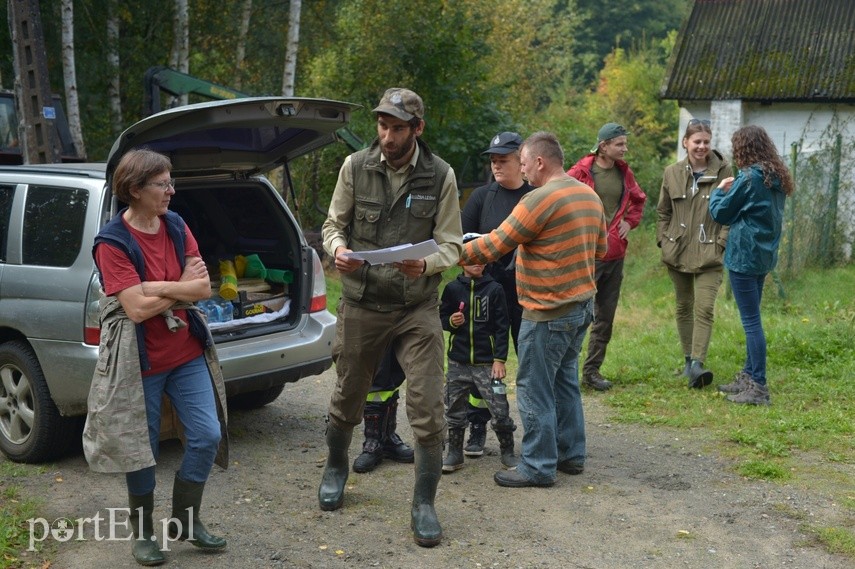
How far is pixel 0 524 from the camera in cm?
486

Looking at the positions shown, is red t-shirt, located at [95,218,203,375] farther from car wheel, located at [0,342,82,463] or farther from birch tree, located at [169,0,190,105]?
birch tree, located at [169,0,190,105]

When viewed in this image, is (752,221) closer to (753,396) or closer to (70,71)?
(753,396)

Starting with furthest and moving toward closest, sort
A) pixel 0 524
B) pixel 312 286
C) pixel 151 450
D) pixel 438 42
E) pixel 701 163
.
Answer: pixel 438 42 < pixel 701 163 < pixel 312 286 < pixel 0 524 < pixel 151 450

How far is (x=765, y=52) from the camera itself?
17.5 m

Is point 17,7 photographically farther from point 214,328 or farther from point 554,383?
point 554,383

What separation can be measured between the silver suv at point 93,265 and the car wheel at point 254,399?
3.07 ft

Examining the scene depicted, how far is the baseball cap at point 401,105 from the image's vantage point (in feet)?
15.7

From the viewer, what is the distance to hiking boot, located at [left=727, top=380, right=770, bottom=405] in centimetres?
736

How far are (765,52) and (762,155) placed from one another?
37.6ft

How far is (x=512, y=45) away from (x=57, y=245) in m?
24.6

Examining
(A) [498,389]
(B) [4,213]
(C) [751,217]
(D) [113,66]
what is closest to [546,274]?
(A) [498,389]

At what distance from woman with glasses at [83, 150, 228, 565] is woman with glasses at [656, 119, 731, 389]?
173 inches

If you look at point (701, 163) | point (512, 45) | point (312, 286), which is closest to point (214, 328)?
point (312, 286)

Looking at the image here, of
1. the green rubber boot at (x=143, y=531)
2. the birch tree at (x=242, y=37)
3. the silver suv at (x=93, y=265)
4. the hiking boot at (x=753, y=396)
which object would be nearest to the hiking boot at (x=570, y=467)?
the silver suv at (x=93, y=265)
